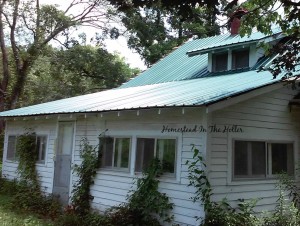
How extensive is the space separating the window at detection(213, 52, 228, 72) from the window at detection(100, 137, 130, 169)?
15.6 ft

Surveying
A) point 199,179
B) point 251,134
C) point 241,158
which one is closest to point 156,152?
point 199,179

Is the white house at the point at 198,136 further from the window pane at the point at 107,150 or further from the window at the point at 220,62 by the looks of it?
the window at the point at 220,62

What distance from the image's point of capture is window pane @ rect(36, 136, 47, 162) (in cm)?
1280

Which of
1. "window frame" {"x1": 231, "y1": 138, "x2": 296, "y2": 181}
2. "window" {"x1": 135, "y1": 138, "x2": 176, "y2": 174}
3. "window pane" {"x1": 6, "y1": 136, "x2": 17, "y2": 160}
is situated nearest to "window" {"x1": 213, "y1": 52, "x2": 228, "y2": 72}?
"window frame" {"x1": 231, "y1": 138, "x2": 296, "y2": 181}

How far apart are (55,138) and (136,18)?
18.0m

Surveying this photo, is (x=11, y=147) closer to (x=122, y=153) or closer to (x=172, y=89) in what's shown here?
(x=122, y=153)

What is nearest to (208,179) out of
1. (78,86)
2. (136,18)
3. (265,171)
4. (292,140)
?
(265,171)

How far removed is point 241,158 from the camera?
→ 333 inches

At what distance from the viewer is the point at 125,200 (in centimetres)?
911

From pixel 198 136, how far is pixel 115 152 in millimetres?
2846

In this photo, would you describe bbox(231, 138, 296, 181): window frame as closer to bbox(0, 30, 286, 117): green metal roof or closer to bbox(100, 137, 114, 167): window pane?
bbox(0, 30, 286, 117): green metal roof

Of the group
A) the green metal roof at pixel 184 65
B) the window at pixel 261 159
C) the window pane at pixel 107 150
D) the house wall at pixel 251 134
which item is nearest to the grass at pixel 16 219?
the window pane at pixel 107 150

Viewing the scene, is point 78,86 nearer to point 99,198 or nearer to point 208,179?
point 99,198

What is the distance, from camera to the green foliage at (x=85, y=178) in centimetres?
1012
